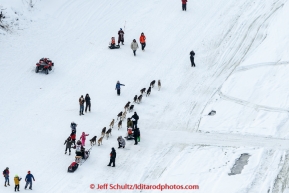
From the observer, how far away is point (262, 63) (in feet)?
121

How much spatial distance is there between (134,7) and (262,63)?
45.0 feet

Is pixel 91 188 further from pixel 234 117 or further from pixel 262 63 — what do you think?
pixel 262 63

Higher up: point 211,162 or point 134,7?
point 134,7

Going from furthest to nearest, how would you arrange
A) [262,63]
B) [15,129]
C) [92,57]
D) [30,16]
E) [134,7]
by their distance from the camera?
[134,7]
[30,16]
[92,57]
[262,63]
[15,129]

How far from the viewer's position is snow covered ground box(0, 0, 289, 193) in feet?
92.1

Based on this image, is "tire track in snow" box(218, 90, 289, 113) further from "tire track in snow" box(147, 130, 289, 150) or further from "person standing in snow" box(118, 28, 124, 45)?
"person standing in snow" box(118, 28, 124, 45)

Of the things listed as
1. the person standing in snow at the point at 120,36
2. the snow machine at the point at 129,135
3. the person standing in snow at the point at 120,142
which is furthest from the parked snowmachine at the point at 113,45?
the person standing in snow at the point at 120,142

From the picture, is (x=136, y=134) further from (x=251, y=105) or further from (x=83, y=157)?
(x=251, y=105)

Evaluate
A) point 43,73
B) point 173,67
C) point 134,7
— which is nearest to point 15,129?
point 43,73

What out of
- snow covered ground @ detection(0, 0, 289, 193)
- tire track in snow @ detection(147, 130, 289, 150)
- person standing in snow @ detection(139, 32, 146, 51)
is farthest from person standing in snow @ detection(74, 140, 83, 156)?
person standing in snow @ detection(139, 32, 146, 51)

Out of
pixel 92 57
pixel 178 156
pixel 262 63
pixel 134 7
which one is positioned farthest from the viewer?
pixel 134 7

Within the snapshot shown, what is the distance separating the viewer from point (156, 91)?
1422 inches

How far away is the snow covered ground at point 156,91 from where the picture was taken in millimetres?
28078

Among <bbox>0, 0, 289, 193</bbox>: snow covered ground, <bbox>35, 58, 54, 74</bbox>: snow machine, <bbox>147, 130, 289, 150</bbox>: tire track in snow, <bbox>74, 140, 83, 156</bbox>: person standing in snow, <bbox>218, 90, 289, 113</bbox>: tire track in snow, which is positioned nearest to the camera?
<bbox>0, 0, 289, 193</bbox>: snow covered ground
